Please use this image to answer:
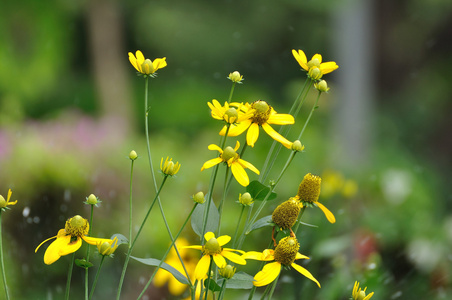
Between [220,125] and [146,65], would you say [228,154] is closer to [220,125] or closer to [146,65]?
[146,65]

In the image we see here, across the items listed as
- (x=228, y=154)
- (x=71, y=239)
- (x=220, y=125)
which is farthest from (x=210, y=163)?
(x=220, y=125)

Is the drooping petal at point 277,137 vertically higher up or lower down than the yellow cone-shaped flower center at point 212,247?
higher up

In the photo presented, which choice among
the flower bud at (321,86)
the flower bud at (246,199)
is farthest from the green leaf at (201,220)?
the flower bud at (321,86)

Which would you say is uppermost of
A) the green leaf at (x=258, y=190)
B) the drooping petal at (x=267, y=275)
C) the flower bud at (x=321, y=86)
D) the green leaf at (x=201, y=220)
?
the flower bud at (x=321, y=86)

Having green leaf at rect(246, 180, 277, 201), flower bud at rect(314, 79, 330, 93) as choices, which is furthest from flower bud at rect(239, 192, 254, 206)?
flower bud at rect(314, 79, 330, 93)

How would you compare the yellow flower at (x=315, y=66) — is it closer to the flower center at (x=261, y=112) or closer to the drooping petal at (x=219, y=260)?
the flower center at (x=261, y=112)

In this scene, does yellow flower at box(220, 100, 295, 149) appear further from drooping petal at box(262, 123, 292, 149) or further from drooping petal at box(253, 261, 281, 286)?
drooping petal at box(253, 261, 281, 286)
